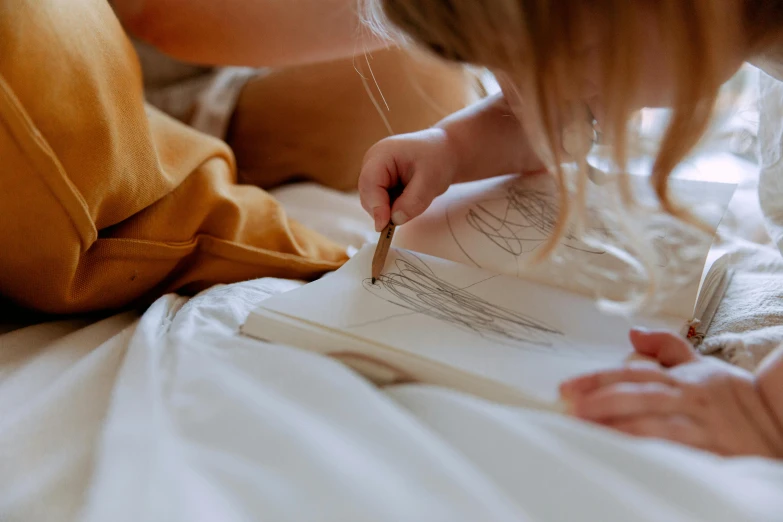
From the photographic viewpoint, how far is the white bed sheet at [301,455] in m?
0.28

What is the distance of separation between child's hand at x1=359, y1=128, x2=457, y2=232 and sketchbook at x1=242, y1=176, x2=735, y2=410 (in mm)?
27

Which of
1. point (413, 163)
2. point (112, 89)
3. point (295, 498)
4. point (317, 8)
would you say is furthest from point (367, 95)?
point (295, 498)

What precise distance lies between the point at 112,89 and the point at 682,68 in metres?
0.39

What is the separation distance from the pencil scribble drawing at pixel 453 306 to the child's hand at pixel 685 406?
61 millimetres

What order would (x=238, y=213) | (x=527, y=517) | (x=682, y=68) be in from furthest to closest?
(x=238, y=213) < (x=682, y=68) < (x=527, y=517)

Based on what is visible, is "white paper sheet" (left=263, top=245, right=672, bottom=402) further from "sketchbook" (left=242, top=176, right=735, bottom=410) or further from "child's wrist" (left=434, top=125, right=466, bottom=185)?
"child's wrist" (left=434, top=125, right=466, bottom=185)

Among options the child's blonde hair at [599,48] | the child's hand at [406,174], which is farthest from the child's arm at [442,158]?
the child's blonde hair at [599,48]

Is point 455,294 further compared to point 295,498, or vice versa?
point 455,294

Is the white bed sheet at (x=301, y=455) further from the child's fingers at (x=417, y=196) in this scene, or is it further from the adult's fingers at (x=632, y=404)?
the child's fingers at (x=417, y=196)

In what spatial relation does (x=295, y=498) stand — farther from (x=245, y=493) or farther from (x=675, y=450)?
(x=675, y=450)

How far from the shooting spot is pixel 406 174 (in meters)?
0.56

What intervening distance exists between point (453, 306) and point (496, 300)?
0.12 feet

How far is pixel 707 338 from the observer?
44cm

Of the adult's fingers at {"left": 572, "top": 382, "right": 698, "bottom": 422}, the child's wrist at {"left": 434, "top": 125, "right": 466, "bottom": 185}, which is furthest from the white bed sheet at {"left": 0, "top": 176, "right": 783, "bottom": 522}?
the child's wrist at {"left": 434, "top": 125, "right": 466, "bottom": 185}
